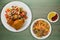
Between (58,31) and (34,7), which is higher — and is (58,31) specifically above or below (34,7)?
below

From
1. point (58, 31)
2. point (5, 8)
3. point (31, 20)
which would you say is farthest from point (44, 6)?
point (5, 8)

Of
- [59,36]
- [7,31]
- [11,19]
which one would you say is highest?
[11,19]

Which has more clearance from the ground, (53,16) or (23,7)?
(23,7)

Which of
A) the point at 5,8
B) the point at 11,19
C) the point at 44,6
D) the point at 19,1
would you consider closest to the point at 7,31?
the point at 11,19

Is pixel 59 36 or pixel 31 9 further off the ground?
pixel 31 9

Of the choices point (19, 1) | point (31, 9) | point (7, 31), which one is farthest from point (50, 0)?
point (7, 31)

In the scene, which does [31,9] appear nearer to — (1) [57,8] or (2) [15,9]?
(2) [15,9]

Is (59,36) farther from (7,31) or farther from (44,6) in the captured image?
(7,31)

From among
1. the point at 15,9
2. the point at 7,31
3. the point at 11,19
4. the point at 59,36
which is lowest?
the point at 59,36
